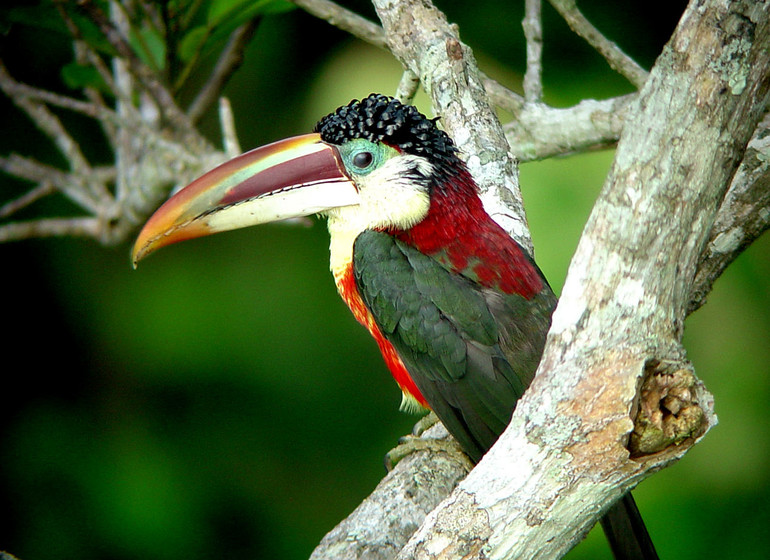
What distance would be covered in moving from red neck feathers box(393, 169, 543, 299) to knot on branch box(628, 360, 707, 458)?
70 centimetres

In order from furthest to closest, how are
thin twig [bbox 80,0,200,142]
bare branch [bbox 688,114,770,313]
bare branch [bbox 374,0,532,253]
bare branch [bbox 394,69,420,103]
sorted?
1. thin twig [bbox 80,0,200,142]
2. bare branch [bbox 394,69,420,103]
3. bare branch [bbox 374,0,532,253]
4. bare branch [bbox 688,114,770,313]

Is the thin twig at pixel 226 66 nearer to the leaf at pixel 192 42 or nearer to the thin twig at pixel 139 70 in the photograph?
the leaf at pixel 192 42

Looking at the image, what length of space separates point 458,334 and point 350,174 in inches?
18.2

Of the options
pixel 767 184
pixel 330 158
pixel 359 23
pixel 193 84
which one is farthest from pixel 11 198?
pixel 767 184

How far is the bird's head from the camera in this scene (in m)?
1.92

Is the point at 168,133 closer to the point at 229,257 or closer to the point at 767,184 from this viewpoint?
the point at 229,257

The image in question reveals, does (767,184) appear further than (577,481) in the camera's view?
Yes

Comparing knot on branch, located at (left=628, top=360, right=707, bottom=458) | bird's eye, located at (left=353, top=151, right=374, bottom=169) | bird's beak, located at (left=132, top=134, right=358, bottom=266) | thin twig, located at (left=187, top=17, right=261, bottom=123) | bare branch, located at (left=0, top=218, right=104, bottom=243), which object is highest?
thin twig, located at (left=187, top=17, right=261, bottom=123)

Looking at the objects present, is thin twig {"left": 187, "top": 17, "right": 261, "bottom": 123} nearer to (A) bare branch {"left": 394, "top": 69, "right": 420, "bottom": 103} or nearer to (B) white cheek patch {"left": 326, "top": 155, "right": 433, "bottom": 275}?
(A) bare branch {"left": 394, "top": 69, "right": 420, "bottom": 103}

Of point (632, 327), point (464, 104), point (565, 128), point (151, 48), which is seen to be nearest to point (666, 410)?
point (632, 327)

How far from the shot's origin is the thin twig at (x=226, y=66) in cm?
299

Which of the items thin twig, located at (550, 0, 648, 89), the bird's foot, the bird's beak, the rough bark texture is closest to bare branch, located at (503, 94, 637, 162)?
thin twig, located at (550, 0, 648, 89)

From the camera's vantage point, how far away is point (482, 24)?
3.38 metres

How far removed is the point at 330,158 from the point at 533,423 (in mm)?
955
